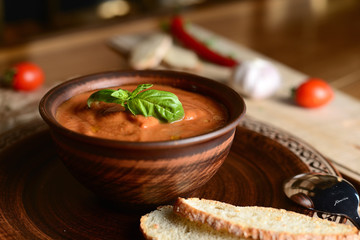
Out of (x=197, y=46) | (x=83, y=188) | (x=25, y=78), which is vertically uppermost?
(x=83, y=188)

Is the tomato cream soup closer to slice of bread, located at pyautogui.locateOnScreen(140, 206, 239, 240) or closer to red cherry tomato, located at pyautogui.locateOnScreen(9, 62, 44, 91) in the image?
slice of bread, located at pyautogui.locateOnScreen(140, 206, 239, 240)

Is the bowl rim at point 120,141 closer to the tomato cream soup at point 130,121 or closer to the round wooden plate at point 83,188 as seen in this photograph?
the tomato cream soup at point 130,121

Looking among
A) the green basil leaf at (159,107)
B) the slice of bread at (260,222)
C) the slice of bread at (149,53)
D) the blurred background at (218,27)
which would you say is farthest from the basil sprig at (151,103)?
the blurred background at (218,27)

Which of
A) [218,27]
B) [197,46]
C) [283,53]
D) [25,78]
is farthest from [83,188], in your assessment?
[218,27]

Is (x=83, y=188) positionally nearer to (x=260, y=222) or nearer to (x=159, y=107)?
(x=159, y=107)

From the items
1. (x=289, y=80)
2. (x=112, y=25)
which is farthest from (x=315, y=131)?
(x=112, y=25)

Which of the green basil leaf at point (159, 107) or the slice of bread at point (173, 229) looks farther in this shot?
the green basil leaf at point (159, 107)
